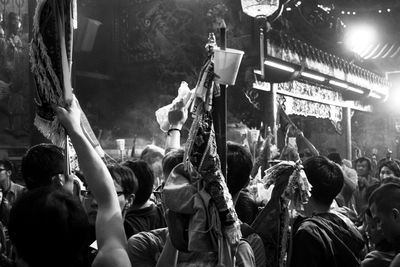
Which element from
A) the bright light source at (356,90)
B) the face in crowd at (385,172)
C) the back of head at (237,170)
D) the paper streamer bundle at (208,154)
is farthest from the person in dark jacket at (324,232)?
the bright light source at (356,90)

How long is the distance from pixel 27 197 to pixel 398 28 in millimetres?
14340

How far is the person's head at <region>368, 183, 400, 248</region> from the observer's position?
2520 millimetres

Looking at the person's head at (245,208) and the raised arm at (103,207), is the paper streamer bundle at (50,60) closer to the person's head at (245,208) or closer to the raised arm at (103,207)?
the raised arm at (103,207)

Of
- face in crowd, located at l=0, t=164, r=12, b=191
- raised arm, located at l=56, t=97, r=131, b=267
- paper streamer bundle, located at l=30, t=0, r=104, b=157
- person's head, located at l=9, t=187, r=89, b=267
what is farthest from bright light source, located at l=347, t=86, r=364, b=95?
person's head, located at l=9, t=187, r=89, b=267

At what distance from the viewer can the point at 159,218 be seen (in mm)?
3232

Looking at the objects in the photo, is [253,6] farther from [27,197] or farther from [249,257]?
[27,197]

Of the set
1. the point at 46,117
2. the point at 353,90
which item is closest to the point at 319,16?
the point at 353,90

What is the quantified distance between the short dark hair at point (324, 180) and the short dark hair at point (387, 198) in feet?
1.29

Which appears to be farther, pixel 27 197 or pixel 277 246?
pixel 277 246

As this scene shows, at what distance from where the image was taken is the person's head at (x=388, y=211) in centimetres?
252

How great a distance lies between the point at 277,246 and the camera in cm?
295

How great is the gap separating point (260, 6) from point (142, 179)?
3.98 meters

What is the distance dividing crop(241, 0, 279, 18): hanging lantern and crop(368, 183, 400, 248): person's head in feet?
13.8

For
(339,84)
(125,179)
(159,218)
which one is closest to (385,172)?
(159,218)
